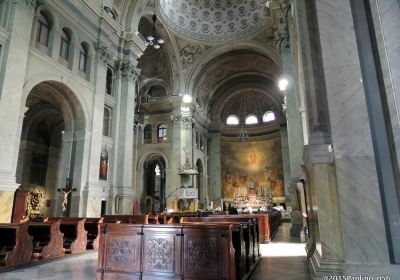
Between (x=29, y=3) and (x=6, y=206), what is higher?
(x=29, y=3)

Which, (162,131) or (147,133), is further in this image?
(147,133)

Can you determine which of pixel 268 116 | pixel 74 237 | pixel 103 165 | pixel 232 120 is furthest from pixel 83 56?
pixel 268 116

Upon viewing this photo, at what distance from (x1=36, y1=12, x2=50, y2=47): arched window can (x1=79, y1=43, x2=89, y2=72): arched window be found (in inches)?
60.4

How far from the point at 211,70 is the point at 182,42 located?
3.70 m

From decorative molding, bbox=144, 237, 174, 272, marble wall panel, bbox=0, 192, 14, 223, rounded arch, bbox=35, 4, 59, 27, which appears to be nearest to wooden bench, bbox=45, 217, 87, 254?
marble wall panel, bbox=0, 192, 14, 223

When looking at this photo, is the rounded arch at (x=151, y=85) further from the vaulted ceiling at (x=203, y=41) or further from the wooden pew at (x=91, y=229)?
the wooden pew at (x=91, y=229)

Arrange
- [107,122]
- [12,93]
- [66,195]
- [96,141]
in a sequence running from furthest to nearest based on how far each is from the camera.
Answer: [107,122] → [96,141] → [66,195] → [12,93]

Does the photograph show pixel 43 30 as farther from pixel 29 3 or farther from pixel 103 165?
pixel 103 165

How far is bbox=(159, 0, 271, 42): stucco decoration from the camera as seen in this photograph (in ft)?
66.2

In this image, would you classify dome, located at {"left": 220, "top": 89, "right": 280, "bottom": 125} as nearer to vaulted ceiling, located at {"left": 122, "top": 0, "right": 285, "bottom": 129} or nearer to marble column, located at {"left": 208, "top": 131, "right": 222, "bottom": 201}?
marble column, located at {"left": 208, "top": 131, "right": 222, "bottom": 201}

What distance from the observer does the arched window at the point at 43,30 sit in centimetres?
974

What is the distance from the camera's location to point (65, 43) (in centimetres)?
1090

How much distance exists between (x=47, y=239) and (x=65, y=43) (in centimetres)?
750

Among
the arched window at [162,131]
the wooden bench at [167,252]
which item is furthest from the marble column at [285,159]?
the wooden bench at [167,252]
